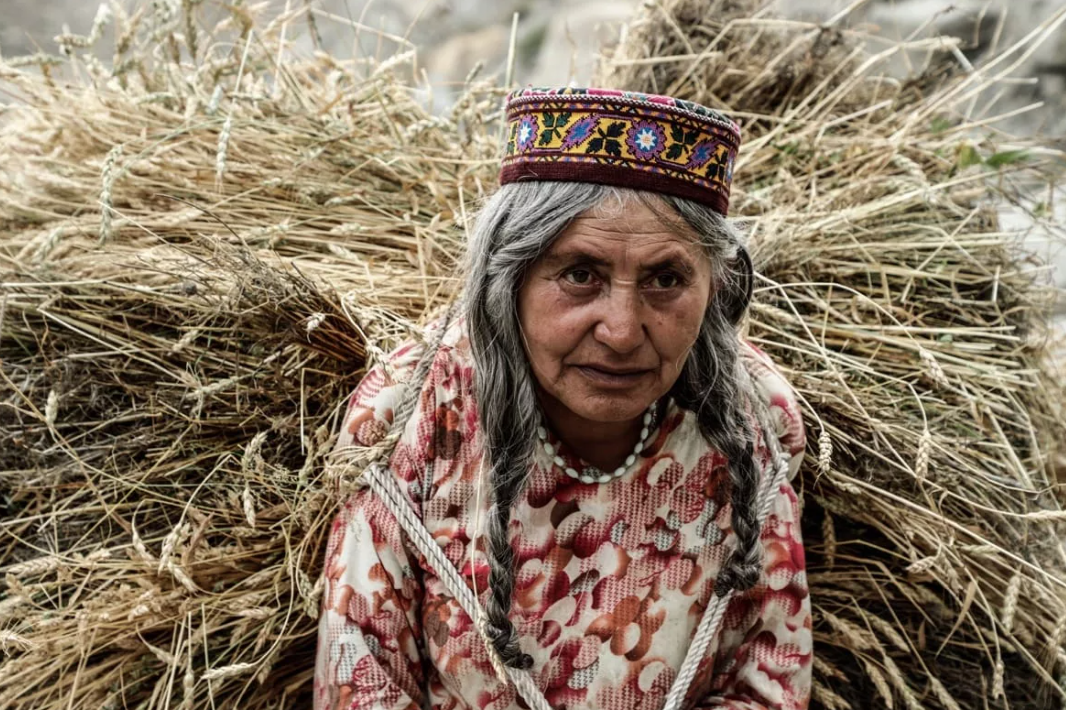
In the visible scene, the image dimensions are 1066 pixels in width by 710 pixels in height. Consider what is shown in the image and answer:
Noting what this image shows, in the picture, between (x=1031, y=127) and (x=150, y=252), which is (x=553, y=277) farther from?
(x=1031, y=127)

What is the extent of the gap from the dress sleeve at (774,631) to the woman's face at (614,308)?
37 centimetres

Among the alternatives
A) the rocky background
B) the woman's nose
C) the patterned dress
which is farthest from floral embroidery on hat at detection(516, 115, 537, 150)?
the rocky background

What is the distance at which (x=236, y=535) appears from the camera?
187 centimetres

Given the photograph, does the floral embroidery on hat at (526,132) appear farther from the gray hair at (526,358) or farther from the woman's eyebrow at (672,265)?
the woman's eyebrow at (672,265)

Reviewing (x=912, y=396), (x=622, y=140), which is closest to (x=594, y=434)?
(x=622, y=140)

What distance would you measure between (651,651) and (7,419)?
1.34 m

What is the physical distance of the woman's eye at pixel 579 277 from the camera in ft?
4.70

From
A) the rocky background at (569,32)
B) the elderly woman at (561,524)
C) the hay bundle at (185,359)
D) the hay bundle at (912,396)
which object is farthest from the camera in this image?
the rocky background at (569,32)

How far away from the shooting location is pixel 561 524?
1.62m

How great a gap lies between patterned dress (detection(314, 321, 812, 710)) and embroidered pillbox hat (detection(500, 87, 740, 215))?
1.31ft

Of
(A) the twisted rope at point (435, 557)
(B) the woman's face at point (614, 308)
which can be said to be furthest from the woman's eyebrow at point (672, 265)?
(A) the twisted rope at point (435, 557)

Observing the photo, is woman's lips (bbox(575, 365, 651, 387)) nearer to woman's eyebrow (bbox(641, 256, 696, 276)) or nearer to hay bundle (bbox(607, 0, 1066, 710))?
woman's eyebrow (bbox(641, 256, 696, 276))

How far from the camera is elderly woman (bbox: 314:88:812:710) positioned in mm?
1529

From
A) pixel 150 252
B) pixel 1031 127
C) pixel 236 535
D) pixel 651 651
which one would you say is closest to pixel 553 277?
pixel 651 651
